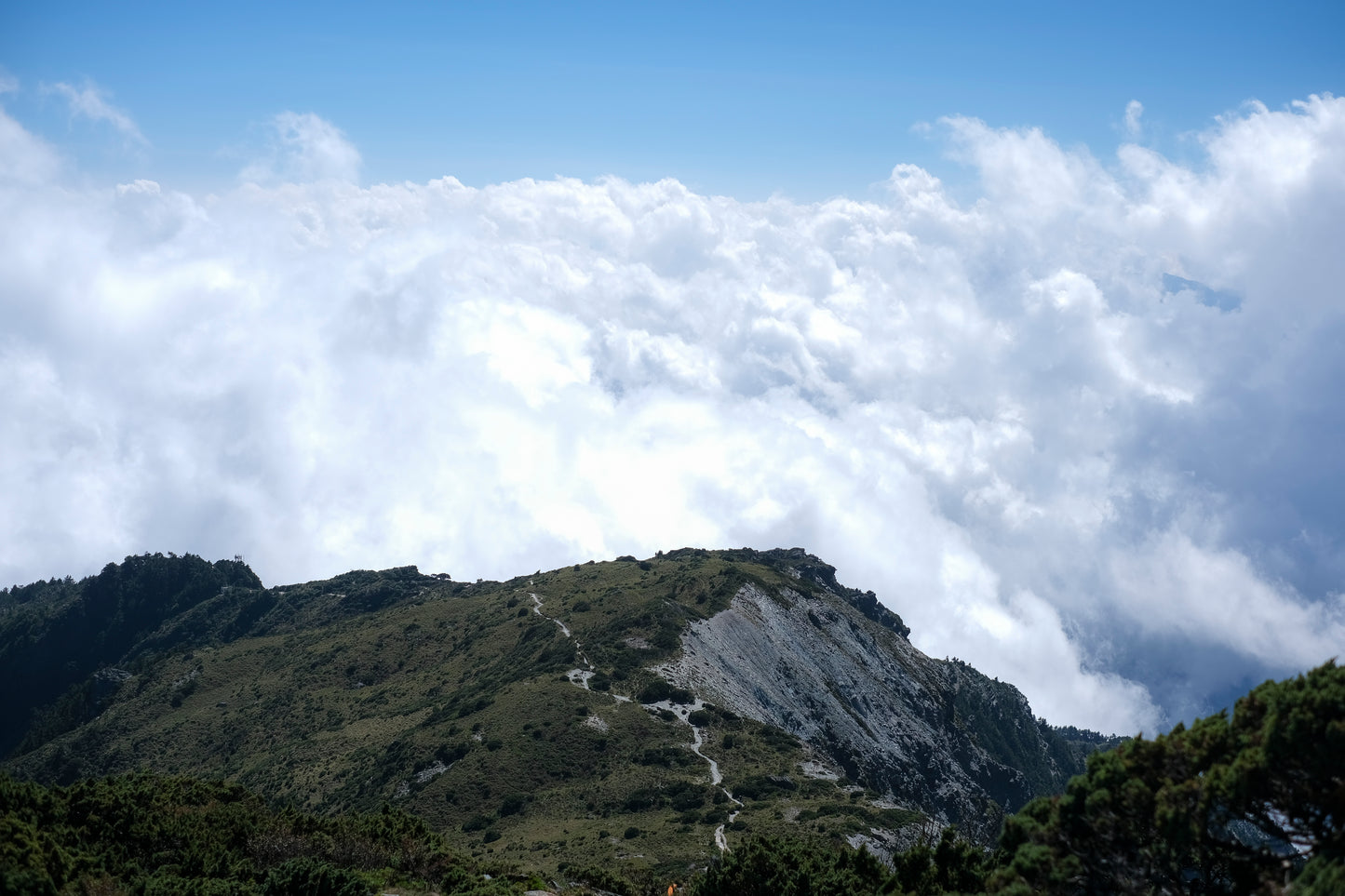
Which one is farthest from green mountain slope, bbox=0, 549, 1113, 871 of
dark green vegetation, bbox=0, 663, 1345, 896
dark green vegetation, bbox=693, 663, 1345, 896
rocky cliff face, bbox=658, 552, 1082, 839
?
dark green vegetation, bbox=693, 663, 1345, 896

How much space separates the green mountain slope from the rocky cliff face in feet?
1.93

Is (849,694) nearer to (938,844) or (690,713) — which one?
(690,713)

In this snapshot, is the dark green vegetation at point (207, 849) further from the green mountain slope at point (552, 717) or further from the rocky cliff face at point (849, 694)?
the rocky cliff face at point (849, 694)

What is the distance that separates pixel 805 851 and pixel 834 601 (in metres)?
116

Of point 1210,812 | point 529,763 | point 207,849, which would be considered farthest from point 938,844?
point 529,763

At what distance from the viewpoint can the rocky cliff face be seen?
109812 mm

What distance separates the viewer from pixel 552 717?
92438mm

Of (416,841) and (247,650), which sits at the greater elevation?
(247,650)

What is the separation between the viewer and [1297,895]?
74.6 feet

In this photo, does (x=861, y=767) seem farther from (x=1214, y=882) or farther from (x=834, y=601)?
(x=1214, y=882)

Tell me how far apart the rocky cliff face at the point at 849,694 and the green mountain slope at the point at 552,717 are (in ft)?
1.93

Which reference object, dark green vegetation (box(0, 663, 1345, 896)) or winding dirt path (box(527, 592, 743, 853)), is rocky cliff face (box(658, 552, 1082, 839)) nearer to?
winding dirt path (box(527, 592, 743, 853))

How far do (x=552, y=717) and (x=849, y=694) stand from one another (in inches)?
2048

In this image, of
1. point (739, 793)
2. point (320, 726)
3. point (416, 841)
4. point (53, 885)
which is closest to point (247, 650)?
point (320, 726)
